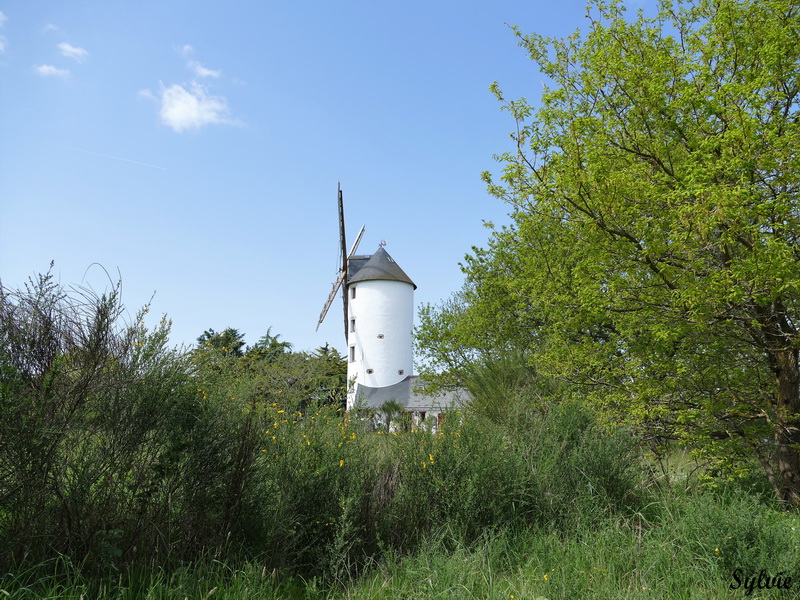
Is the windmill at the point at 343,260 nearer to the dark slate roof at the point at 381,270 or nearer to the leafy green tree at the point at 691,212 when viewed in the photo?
the dark slate roof at the point at 381,270

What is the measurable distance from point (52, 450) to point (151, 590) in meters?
1.07

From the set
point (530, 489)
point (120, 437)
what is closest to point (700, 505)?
Result: point (530, 489)

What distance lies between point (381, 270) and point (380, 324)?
308 cm

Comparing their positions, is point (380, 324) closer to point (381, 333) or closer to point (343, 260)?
point (381, 333)

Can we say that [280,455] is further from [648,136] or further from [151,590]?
[648,136]

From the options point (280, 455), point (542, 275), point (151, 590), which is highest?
point (542, 275)

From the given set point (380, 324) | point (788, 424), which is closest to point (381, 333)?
point (380, 324)

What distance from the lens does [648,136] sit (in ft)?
23.1

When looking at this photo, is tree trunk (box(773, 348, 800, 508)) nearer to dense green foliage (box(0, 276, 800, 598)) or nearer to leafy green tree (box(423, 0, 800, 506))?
leafy green tree (box(423, 0, 800, 506))

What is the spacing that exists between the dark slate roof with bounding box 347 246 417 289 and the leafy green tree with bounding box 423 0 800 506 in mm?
26068

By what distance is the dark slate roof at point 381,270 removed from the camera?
34031 millimetres

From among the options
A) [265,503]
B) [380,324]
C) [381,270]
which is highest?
[381,270]

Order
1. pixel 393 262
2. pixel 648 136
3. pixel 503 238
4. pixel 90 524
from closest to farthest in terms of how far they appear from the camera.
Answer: pixel 90 524 → pixel 648 136 → pixel 503 238 → pixel 393 262

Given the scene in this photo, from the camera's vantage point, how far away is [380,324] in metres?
33.3
